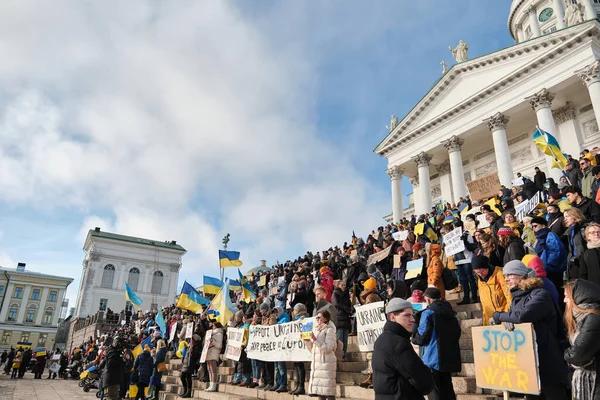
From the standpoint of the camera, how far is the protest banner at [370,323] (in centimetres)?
691

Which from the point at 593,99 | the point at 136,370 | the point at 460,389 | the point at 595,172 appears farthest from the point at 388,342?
the point at 593,99

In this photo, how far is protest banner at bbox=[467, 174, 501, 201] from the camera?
65.3ft

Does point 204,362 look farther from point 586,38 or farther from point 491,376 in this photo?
point 586,38

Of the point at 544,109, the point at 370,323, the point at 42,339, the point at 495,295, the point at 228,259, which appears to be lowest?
the point at 42,339

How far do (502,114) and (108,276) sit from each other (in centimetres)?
5790

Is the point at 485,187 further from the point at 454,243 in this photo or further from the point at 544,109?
the point at 454,243

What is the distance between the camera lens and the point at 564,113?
1013 inches

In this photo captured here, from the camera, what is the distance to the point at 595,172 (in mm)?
9328

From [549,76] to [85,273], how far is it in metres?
63.6

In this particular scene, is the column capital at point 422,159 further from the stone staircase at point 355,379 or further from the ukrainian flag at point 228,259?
the stone staircase at point 355,379

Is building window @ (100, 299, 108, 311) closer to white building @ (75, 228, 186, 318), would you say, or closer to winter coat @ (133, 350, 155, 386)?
Answer: white building @ (75, 228, 186, 318)

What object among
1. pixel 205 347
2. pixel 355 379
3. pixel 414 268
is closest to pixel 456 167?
pixel 414 268

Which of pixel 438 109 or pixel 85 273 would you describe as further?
pixel 85 273

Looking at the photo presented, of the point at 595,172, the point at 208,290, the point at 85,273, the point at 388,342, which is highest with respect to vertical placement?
the point at 85,273
